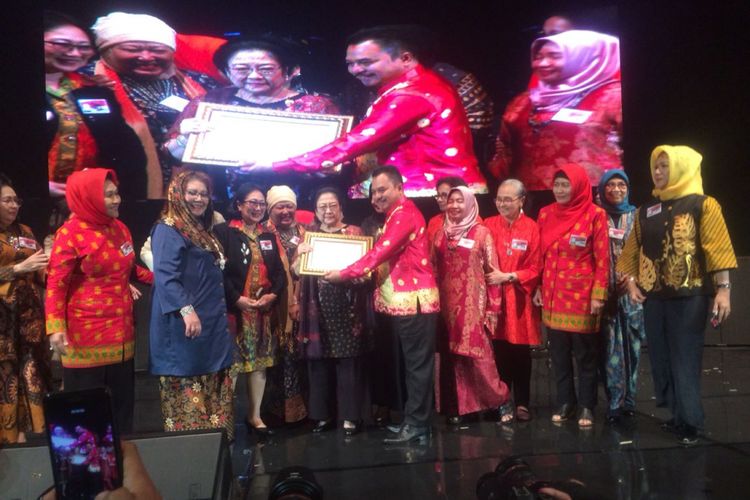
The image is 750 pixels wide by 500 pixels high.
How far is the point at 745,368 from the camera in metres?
5.47

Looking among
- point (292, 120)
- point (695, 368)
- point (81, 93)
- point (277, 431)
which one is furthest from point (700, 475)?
point (81, 93)

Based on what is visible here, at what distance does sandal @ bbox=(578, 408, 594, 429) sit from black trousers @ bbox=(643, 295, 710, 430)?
0.47 m

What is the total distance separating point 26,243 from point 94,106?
6.58 ft

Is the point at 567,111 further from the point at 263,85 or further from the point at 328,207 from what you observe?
the point at 328,207

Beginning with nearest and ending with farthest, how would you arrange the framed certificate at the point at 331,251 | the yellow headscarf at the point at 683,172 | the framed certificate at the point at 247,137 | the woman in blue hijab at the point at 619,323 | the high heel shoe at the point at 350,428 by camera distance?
the yellow headscarf at the point at 683,172, the framed certificate at the point at 331,251, the high heel shoe at the point at 350,428, the woman in blue hijab at the point at 619,323, the framed certificate at the point at 247,137

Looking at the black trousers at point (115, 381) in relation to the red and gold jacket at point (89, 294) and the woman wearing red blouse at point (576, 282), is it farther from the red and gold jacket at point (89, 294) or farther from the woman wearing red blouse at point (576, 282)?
the woman wearing red blouse at point (576, 282)

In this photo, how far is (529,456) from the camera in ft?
10.8

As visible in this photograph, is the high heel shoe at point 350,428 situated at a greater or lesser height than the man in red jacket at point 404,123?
lesser

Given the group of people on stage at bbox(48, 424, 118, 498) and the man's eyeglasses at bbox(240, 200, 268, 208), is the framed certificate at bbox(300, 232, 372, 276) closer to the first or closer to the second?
the man's eyeglasses at bbox(240, 200, 268, 208)

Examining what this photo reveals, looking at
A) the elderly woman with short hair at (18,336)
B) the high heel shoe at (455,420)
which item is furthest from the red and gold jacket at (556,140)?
the elderly woman with short hair at (18,336)

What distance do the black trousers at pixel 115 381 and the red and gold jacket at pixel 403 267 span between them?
3.86 feet

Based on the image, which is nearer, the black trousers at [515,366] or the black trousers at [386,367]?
the black trousers at [386,367]

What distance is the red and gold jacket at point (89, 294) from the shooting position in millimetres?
2846

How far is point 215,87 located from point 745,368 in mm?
4997
